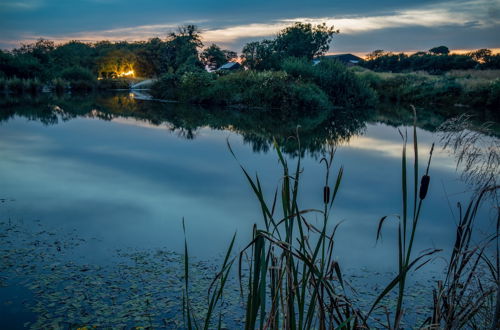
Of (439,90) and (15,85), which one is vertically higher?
(439,90)

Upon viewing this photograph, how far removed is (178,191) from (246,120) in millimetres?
10809

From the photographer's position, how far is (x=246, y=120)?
17.8 metres

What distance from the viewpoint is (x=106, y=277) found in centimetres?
382

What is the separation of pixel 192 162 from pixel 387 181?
4405mm

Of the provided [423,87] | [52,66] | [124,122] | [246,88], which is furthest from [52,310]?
[52,66]

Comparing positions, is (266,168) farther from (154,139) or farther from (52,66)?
(52,66)

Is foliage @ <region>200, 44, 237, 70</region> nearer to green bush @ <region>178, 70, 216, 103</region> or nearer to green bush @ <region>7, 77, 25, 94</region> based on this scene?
green bush @ <region>7, 77, 25, 94</region>

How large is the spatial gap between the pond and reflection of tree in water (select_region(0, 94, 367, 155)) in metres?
0.13

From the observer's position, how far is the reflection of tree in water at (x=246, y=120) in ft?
43.4

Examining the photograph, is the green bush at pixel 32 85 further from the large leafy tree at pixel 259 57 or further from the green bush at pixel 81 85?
the large leafy tree at pixel 259 57

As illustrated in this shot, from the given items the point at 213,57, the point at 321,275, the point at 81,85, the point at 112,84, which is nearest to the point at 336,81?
the point at 81,85

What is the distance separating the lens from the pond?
462cm

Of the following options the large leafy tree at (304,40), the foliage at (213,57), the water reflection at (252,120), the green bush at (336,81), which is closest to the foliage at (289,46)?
the large leafy tree at (304,40)

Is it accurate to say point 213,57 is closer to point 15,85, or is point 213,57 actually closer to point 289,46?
point 289,46
